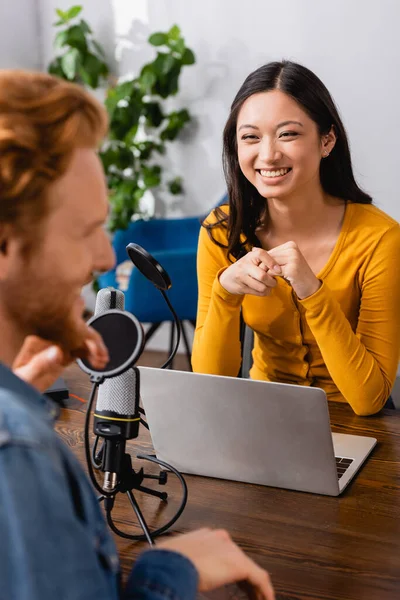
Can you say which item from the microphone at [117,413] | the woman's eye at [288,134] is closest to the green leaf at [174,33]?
the woman's eye at [288,134]

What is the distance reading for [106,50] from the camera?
4.32 metres

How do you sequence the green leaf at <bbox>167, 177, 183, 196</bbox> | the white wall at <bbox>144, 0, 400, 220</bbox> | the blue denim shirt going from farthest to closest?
the green leaf at <bbox>167, 177, 183, 196</bbox>, the white wall at <bbox>144, 0, 400, 220</bbox>, the blue denim shirt

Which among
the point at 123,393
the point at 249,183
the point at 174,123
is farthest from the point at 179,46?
the point at 123,393

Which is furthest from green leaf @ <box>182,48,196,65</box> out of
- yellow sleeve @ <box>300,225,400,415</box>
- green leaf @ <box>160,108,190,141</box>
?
yellow sleeve @ <box>300,225,400,415</box>

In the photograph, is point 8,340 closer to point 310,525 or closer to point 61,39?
point 310,525

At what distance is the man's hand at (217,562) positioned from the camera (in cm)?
76

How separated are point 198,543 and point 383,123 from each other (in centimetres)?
303

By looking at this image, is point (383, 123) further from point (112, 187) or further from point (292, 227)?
point (292, 227)

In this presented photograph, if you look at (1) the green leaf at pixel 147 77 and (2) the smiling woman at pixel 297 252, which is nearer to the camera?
(2) the smiling woman at pixel 297 252

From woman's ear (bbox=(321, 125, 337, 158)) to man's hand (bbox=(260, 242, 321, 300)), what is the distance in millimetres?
353

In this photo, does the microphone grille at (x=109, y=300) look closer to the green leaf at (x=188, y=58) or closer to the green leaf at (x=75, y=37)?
the green leaf at (x=188, y=58)

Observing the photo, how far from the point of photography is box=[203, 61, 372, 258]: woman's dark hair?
1798 millimetres

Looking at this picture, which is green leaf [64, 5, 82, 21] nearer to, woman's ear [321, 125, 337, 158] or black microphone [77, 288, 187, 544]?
woman's ear [321, 125, 337, 158]

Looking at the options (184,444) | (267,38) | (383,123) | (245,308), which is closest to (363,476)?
(184,444)
